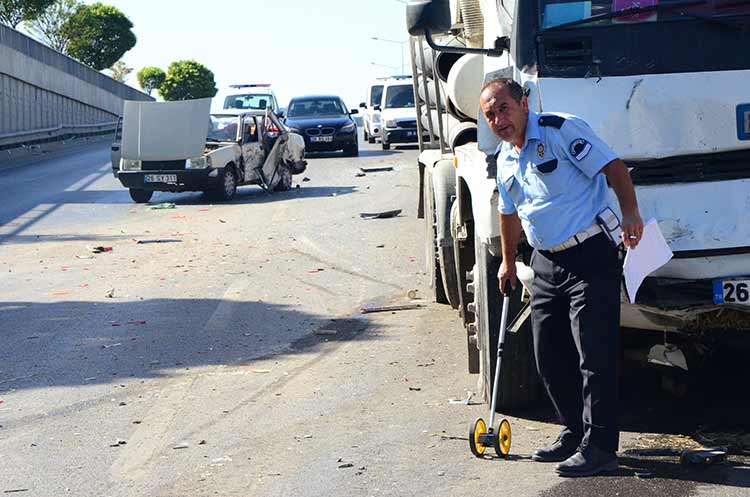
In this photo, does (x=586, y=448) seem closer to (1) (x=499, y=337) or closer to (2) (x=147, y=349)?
(1) (x=499, y=337)

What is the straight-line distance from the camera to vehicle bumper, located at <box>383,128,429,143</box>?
37.1 meters

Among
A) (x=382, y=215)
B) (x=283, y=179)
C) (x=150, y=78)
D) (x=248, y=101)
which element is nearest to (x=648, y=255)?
(x=382, y=215)

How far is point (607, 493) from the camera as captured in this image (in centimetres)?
569

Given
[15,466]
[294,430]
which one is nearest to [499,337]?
[294,430]

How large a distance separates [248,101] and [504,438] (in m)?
30.5

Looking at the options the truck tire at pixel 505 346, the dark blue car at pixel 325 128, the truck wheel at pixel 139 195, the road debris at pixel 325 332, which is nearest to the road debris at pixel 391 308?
the road debris at pixel 325 332

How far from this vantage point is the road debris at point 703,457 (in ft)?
19.7

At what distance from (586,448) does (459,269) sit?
296 centimetres

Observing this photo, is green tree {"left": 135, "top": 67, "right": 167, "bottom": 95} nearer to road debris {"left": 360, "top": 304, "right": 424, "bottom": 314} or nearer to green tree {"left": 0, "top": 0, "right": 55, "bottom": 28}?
green tree {"left": 0, "top": 0, "right": 55, "bottom": 28}

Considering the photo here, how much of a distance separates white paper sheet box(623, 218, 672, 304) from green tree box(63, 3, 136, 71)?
273ft

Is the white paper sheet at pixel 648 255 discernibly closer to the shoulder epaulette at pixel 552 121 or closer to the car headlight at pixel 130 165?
the shoulder epaulette at pixel 552 121

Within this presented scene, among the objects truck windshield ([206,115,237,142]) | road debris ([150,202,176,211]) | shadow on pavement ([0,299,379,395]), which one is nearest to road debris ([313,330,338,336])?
shadow on pavement ([0,299,379,395])

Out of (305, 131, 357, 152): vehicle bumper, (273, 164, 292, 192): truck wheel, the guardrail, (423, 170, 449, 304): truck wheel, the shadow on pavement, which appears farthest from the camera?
the guardrail

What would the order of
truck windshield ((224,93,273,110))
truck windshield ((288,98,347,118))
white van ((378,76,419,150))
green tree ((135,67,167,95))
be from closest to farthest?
1. truck windshield ((224,93,273,110))
2. truck windshield ((288,98,347,118))
3. white van ((378,76,419,150))
4. green tree ((135,67,167,95))
